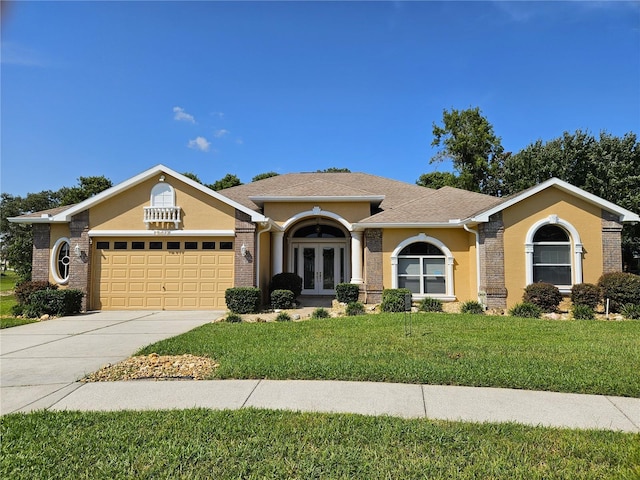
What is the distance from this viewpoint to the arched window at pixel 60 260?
1522 centimetres

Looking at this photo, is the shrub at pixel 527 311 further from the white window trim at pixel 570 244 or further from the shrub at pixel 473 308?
the white window trim at pixel 570 244

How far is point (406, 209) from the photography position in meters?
15.6

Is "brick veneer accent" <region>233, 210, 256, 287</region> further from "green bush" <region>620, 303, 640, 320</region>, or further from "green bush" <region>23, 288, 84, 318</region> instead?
"green bush" <region>620, 303, 640, 320</region>

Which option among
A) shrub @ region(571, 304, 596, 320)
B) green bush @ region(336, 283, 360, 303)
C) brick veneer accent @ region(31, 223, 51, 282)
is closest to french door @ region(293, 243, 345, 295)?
green bush @ region(336, 283, 360, 303)

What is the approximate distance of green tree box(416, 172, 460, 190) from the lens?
32.6 m

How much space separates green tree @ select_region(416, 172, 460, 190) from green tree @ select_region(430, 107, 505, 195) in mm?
966

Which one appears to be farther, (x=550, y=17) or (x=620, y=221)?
(x=620, y=221)

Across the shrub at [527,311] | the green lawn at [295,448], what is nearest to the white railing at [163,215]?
the green lawn at [295,448]

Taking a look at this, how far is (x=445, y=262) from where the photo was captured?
14594 millimetres

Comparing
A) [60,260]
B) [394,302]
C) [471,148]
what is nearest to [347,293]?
[394,302]

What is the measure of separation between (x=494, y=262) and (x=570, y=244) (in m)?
2.68

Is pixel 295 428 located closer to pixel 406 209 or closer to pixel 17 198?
pixel 406 209

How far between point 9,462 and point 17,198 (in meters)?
45.0

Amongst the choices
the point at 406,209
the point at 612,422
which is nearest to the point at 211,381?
the point at 612,422
